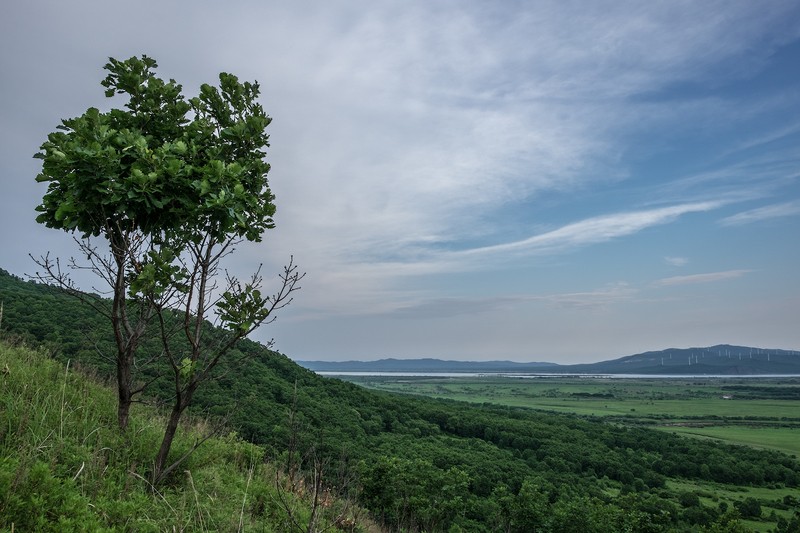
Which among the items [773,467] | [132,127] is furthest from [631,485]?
[132,127]

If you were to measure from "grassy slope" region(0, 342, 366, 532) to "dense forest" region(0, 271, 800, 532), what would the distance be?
3.23 ft

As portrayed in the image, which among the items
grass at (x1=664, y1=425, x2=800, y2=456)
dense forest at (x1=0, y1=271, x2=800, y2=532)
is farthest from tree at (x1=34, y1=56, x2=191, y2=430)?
grass at (x1=664, y1=425, x2=800, y2=456)

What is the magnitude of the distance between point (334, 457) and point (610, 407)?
147843 millimetres

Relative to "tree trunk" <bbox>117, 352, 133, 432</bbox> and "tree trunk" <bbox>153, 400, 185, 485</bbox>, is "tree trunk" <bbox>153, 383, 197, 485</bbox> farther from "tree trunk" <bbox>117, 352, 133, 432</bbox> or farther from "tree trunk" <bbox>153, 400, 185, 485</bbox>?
"tree trunk" <bbox>117, 352, 133, 432</bbox>

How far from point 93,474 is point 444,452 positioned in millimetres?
52596

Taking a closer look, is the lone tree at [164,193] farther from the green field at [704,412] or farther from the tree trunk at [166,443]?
the green field at [704,412]

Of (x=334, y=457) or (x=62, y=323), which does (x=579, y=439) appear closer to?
(x=334, y=457)

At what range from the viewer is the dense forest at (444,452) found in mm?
27469

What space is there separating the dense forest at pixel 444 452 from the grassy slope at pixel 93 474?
38.7 inches

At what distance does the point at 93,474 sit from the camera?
5.45 metres

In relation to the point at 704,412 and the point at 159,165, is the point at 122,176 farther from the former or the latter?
the point at 704,412

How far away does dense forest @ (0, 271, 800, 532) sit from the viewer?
1081 inches

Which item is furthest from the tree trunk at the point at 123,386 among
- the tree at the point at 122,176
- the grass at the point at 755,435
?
Answer: the grass at the point at 755,435

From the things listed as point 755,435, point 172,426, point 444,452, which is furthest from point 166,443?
point 755,435
